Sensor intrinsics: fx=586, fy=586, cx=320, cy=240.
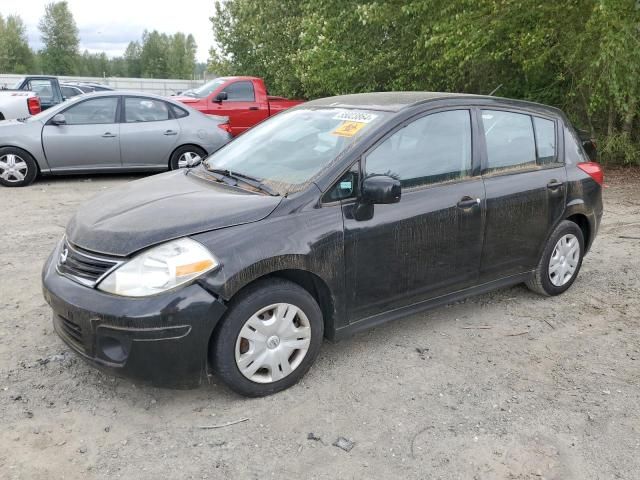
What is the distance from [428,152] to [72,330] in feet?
7.86

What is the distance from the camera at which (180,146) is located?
9.64 m

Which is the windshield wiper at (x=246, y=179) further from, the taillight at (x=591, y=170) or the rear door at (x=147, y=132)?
the rear door at (x=147, y=132)

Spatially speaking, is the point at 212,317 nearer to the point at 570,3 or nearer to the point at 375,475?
the point at 375,475

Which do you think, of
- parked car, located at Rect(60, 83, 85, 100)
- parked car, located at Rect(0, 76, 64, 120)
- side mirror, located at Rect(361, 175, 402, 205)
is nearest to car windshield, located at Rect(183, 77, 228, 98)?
parked car, located at Rect(0, 76, 64, 120)

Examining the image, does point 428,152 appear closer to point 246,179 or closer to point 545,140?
point 246,179

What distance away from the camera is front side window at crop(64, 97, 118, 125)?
29.4 feet

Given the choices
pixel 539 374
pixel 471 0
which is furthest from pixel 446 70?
pixel 539 374

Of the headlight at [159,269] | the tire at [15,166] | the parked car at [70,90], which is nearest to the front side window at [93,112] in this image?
the tire at [15,166]

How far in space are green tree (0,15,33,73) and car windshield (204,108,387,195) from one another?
263ft

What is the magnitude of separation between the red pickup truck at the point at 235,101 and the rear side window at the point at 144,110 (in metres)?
2.87

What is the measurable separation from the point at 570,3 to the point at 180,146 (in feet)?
23.1

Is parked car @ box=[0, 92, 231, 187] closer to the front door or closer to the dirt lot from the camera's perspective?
the dirt lot

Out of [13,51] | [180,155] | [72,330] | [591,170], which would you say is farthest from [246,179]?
[13,51]

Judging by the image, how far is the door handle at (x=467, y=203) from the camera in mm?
3893
